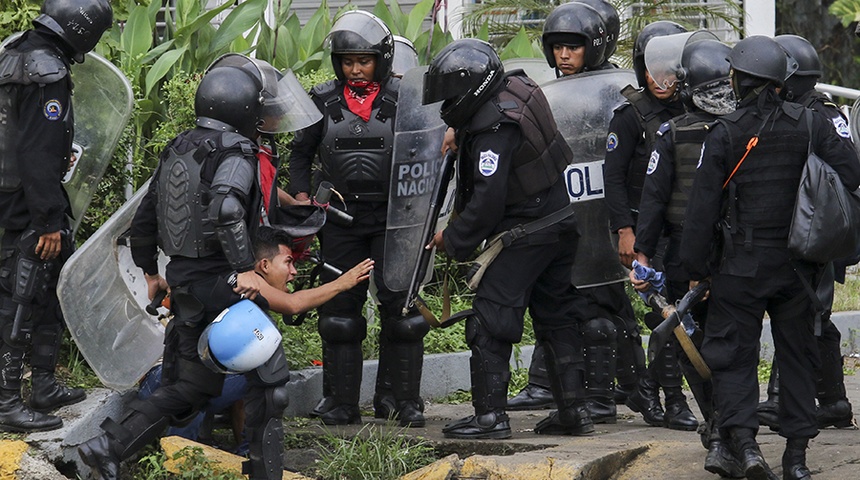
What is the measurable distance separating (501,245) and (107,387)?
203 centimetres

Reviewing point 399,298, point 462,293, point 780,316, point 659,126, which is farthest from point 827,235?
point 462,293

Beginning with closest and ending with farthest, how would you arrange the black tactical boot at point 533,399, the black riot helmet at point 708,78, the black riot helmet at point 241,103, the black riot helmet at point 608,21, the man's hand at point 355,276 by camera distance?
1. the black riot helmet at point 241,103
2. the man's hand at point 355,276
3. the black riot helmet at point 708,78
4. the black riot helmet at point 608,21
5. the black tactical boot at point 533,399

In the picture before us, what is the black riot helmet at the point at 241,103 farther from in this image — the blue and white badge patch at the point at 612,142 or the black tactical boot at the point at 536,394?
the black tactical boot at the point at 536,394

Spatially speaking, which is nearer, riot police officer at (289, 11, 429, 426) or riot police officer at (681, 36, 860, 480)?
riot police officer at (681, 36, 860, 480)

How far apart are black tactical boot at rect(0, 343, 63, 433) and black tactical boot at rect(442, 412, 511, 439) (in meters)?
1.88

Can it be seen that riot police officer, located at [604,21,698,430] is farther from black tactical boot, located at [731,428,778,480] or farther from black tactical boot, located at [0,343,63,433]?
black tactical boot, located at [0,343,63,433]

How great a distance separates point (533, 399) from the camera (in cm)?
751

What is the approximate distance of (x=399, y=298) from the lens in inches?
265

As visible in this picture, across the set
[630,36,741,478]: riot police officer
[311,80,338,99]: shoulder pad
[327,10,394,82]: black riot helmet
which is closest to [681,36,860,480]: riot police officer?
[630,36,741,478]: riot police officer

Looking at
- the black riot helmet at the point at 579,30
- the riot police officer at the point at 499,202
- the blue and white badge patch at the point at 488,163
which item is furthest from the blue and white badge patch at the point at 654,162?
the black riot helmet at the point at 579,30

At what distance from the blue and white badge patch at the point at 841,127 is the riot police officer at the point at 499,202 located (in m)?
1.23

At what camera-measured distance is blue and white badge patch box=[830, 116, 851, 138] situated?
5.88m

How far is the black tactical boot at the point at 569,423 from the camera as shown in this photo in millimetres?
6418

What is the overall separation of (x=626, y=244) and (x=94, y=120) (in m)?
2.73
